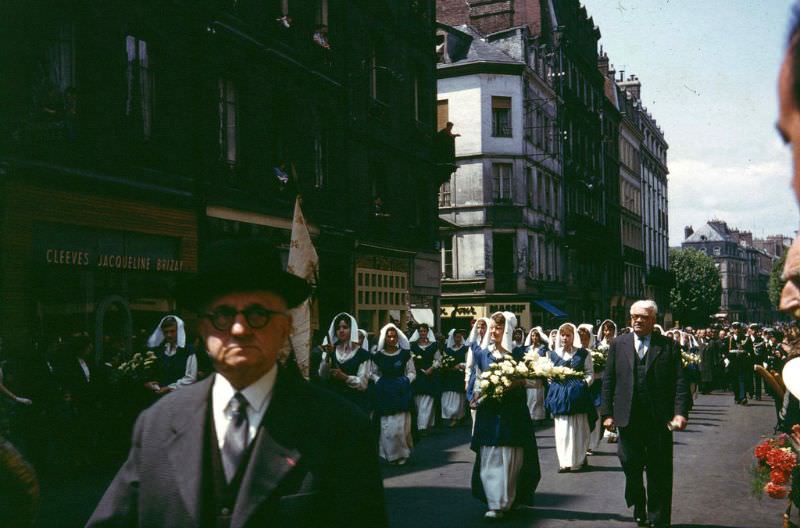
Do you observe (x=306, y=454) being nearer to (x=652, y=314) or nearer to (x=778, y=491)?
(x=778, y=491)

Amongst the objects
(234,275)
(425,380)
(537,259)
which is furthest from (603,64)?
(234,275)

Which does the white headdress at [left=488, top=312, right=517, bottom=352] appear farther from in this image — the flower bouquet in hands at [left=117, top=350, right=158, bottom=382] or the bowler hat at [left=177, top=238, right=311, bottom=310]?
the bowler hat at [left=177, top=238, right=311, bottom=310]

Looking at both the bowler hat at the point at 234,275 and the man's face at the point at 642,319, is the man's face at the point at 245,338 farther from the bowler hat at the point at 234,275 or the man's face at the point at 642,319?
the man's face at the point at 642,319

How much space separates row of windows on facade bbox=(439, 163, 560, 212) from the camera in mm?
44875

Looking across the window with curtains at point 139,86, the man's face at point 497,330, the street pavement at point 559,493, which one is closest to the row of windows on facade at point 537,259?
the window with curtains at point 139,86

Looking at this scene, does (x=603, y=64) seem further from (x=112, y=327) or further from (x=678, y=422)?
(x=678, y=422)

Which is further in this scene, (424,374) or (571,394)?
(424,374)

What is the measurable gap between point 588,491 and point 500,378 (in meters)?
2.29

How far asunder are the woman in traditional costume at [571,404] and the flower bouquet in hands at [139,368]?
598 cm

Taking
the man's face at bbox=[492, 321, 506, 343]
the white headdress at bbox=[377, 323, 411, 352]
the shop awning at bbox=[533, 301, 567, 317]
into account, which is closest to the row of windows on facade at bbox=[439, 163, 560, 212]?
the shop awning at bbox=[533, 301, 567, 317]

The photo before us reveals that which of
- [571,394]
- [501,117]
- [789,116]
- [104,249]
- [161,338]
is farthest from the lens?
[501,117]

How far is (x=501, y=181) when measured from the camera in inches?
1769

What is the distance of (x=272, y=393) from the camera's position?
115 inches

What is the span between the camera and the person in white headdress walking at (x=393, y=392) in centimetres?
1453
